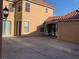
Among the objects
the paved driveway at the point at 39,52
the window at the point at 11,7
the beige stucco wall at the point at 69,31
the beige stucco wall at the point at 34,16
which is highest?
the window at the point at 11,7

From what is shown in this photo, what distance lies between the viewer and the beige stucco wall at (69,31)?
67.0 ft

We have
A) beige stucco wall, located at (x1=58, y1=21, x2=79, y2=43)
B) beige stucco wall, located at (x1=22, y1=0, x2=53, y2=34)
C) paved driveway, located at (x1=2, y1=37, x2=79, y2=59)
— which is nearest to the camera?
paved driveway, located at (x1=2, y1=37, x2=79, y2=59)

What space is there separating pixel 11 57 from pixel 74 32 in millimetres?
10911

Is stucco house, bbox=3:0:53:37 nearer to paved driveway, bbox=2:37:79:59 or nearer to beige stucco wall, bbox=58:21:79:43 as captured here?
beige stucco wall, bbox=58:21:79:43

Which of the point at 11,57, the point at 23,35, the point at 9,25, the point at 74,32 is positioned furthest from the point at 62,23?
the point at 11,57

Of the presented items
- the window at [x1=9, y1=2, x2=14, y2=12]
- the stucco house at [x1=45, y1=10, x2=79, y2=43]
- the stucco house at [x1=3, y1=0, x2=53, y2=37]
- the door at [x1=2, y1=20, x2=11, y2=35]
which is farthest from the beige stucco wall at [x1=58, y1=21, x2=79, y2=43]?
the window at [x1=9, y1=2, x2=14, y2=12]

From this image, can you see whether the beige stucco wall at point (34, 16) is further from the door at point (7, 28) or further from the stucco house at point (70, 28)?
the stucco house at point (70, 28)

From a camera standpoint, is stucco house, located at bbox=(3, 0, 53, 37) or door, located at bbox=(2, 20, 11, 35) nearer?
door, located at bbox=(2, 20, 11, 35)

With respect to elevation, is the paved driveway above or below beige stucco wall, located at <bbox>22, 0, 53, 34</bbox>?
below

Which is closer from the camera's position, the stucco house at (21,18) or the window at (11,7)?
the stucco house at (21,18)

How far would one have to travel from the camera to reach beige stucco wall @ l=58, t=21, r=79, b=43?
67.0 feet

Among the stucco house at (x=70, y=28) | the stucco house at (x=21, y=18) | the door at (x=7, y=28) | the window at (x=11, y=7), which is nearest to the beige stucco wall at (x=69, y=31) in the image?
the stucco house at (x=70, y=28)

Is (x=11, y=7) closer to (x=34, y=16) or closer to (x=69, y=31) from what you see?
(x=34, y=16)

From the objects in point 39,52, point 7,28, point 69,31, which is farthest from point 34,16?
point 39,52
